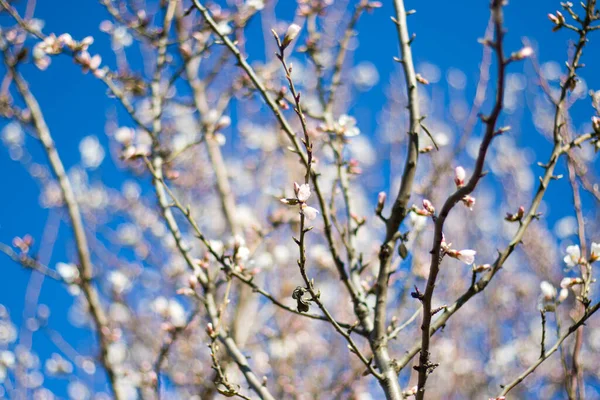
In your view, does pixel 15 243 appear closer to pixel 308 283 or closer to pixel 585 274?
pixel 308 283

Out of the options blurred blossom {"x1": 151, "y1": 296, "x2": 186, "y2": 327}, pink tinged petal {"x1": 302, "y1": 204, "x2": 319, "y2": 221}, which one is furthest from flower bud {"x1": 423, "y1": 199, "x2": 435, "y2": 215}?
blurred blossom {"x1": 151, "y1": 296, "x2": 186, "y2": 327}

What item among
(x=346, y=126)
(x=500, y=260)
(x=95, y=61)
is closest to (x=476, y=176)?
(x=500, y=260)

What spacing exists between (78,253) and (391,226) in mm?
2107

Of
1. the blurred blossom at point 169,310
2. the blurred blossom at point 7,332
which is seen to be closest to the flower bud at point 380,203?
the blurred blossom at point 169,310

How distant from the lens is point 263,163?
20.5ft

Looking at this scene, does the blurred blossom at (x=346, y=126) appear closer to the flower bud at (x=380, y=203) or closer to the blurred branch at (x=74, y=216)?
the flower bud at (x=380, y=203)

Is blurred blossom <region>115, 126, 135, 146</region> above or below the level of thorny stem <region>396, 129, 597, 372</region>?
above

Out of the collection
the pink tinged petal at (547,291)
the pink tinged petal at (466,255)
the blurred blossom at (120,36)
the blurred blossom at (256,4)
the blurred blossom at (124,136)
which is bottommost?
the pink tinged petal at (466,255)

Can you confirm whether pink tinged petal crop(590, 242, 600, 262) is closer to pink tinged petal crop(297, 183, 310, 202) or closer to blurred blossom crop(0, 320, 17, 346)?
pink tinged petal crop(297, 183, 310, 202)

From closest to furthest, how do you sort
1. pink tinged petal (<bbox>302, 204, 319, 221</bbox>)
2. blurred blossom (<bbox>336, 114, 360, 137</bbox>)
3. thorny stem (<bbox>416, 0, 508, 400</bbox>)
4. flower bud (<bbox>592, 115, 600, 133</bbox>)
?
thorny stem (<bbox>416, 0, 508, 400</bbox>) < pink tinged petal (<bbox>302, 204, 319, 221</bbox>) < flower bud (<bbox>592, 115, 600, 133</bbox>) < blurred blossom (<bbox>336, 114, 360, 137</bbox>)

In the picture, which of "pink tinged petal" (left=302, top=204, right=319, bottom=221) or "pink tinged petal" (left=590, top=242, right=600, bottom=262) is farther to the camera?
"pink tinged petal" (left=590, top=242, right=600, bottom=262)

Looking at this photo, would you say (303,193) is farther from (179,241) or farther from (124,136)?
(124,136)

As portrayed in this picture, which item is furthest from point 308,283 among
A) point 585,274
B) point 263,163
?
point 263,163

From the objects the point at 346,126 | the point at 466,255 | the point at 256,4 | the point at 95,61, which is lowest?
the point at 466,255
